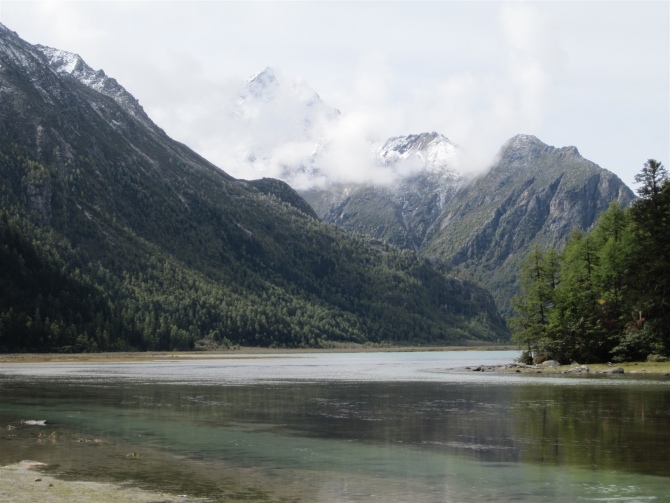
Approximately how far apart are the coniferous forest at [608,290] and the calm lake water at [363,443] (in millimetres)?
24800

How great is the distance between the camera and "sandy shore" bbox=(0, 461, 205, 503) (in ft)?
102

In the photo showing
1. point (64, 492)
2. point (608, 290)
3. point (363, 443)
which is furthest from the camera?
point (608, 290)

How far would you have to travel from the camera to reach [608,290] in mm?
121812

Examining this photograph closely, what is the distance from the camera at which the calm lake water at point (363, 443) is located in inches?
1355

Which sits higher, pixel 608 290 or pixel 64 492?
pixel 608 290

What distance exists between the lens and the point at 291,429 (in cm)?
5381

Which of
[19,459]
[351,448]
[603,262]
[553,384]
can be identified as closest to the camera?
[19,459]

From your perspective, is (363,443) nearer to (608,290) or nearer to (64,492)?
(64,492)

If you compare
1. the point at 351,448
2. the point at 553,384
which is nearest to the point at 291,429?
the point at 351,448

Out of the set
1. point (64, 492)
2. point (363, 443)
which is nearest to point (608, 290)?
point (363, 443)

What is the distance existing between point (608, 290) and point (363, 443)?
83133 mm

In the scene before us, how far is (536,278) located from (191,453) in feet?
315

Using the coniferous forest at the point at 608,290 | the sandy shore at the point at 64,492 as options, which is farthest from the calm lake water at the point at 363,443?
the coniferous forest at the point at 608,290

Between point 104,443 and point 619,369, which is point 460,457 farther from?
point 619,369
